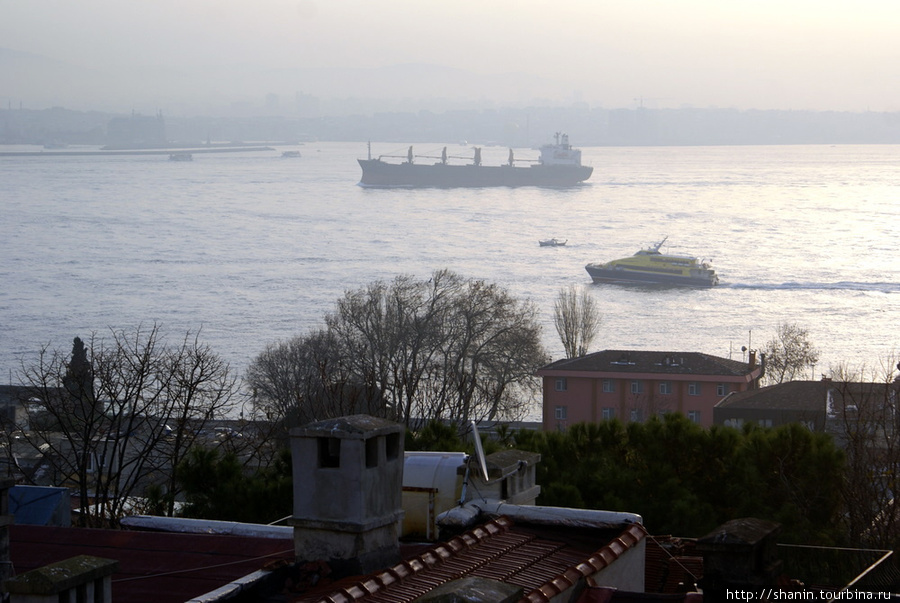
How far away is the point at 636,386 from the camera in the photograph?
16438mm

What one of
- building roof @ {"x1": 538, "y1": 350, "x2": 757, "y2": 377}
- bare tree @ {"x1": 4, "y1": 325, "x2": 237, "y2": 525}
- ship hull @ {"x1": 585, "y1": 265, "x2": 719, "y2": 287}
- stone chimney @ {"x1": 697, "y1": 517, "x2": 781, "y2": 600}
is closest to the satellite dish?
stone chimney @ {"x1": 697, "y1": 517, "x2": 781, "y2": 600}

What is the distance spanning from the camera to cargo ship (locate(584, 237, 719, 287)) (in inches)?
1225

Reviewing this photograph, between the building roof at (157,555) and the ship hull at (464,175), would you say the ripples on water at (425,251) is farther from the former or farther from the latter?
the building roof at (157,555)

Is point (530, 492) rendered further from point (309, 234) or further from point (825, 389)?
point (309, 234)

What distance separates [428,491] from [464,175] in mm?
69734

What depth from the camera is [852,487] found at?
181 inches

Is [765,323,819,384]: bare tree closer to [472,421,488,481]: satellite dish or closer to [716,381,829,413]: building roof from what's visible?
[716,381,829,413]: building roof

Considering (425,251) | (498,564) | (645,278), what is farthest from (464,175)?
(498,564)

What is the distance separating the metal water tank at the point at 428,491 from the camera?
306 cm

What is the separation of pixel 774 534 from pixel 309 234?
41.3 m

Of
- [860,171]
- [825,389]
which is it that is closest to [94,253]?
[825,389]

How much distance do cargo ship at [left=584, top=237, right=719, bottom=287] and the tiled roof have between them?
28.9 metres

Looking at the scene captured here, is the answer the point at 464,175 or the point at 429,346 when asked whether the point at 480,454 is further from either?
the point at 464,175

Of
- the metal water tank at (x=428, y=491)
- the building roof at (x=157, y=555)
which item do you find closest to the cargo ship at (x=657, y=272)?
the metal water tank at (x=428, y=491)
